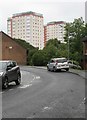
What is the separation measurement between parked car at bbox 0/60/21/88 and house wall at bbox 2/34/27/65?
61.3 m

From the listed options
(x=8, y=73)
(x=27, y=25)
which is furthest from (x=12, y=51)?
(x=8, y=73)

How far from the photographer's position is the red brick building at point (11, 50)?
8281cm

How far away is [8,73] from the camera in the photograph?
19.8 meters

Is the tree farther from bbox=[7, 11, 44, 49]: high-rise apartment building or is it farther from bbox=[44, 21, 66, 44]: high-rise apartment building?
bbox=[44, 21, 66, 44]: high-rise apartment building

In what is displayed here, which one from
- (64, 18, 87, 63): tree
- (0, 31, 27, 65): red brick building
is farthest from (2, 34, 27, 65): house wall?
(64, 18, 87, 63): tree

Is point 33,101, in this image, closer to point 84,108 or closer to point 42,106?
point 42,106

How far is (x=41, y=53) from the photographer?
7012cm

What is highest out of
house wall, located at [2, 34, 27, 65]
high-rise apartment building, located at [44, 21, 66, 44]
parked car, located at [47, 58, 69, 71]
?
high-rise apartment building, located at [44, 21, 66, 44]

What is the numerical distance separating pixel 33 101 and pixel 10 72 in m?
7.81

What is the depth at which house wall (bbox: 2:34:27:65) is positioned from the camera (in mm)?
82938

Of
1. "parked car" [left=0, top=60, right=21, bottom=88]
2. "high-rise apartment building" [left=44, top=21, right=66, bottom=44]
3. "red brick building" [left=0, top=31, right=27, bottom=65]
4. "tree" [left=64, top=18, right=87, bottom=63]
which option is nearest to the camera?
"parked car" [left=0, top=60, right=21, bottom=88]

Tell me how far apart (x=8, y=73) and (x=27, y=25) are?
102 metres

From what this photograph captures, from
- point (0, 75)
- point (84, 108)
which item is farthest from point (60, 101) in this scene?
point (0, 75)

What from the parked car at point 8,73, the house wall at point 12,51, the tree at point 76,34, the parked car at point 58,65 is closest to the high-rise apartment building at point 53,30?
the tree at point 76,34
